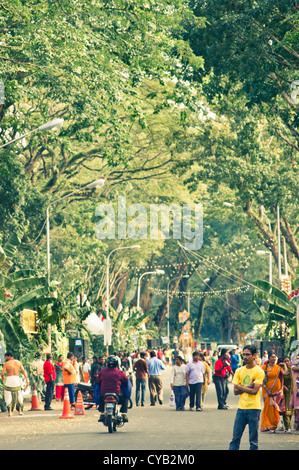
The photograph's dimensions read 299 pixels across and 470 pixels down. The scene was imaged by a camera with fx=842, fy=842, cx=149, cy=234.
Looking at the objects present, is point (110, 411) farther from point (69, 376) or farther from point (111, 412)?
point (69, 376)

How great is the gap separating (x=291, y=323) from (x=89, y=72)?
12.3 m

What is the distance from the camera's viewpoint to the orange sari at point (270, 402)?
16.5 meters

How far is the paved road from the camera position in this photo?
543 inches

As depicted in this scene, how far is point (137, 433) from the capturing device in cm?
1625

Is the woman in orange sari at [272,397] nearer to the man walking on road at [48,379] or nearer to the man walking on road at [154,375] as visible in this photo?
the man walking on road at [154,375]

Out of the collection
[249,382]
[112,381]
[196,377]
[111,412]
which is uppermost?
[249,382]

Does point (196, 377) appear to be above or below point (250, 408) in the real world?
below

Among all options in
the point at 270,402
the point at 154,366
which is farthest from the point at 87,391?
the point at 270,402

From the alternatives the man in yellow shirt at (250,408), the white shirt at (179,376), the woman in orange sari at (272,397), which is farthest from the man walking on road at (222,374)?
the man in yellow shirt at (250,408)

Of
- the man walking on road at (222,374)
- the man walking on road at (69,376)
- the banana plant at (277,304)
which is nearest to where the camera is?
the man walking on road at (69,376)

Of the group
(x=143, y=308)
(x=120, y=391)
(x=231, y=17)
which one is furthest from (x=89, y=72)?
(x=143, y=308)

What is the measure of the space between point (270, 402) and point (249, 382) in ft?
17.3

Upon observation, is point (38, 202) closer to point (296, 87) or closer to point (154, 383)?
point (154, 383)

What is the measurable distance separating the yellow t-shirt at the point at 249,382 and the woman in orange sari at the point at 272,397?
15.8ft
